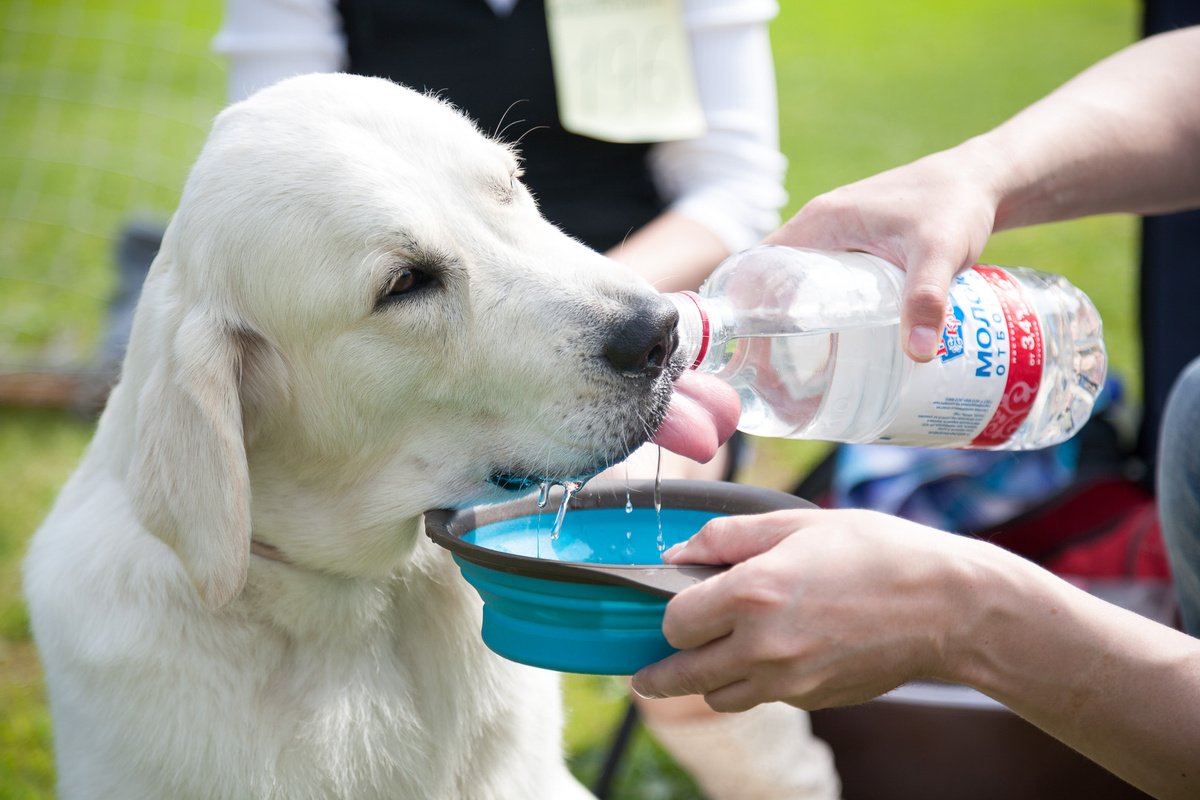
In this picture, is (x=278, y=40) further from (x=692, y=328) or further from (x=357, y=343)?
(x=692, y=328)

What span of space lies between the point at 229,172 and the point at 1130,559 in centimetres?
313

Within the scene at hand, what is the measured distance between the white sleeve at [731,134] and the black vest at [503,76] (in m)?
0.25

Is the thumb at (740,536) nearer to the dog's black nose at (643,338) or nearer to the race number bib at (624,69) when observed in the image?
the dog's black nose at (643,338)

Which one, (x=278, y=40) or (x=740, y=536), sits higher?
(x=278, y=40)

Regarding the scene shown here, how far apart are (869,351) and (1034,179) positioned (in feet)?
1.69

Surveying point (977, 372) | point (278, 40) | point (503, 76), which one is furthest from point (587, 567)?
point (278, 40)

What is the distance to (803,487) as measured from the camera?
3727mm

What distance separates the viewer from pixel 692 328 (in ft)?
5.84

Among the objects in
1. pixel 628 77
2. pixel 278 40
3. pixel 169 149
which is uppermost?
pixel 278 40

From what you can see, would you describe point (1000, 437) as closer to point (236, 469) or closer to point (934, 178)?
point (934, 178)

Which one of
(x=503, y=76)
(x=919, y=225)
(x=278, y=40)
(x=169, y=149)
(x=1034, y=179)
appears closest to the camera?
(x=919, y=225)

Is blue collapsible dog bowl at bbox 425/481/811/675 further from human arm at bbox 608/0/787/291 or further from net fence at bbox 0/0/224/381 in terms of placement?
net fence at bbox 0/0/224/381

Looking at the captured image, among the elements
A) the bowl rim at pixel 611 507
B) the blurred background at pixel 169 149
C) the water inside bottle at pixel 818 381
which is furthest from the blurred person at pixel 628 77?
the bowl rim at pixel 611 507

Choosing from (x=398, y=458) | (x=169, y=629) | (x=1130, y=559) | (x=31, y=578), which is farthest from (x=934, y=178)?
(x=1130, y=559)
